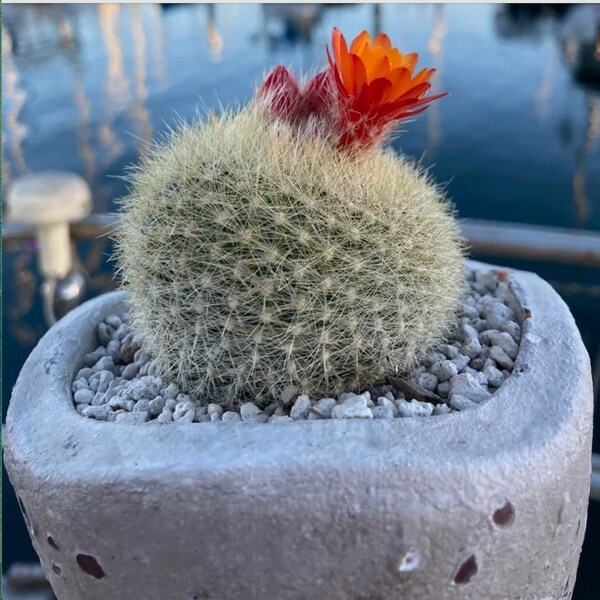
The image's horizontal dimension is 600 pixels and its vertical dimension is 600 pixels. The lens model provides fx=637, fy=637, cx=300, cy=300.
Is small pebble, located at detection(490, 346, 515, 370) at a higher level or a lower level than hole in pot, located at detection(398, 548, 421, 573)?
higher

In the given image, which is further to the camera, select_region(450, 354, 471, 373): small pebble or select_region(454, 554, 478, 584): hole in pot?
select_region(450, 354, 471, 373): small pebble

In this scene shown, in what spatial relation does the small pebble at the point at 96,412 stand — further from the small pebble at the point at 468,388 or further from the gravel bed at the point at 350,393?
the small pebble at the point at 468,388

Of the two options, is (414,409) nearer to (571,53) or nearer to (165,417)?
(165,417)

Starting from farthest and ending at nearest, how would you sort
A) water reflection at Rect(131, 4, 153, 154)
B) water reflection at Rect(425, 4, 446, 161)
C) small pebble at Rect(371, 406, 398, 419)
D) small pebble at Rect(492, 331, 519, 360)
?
water reflection at Rect(131, 4, 153, 154)
water reflection at Rect(425, 4, 446, 161)
small pebble at Rect(492, 331, 519, 360)
small pebble at Rect(371, 406, 398, 419)

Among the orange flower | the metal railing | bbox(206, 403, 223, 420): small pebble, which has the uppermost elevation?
the orange flower

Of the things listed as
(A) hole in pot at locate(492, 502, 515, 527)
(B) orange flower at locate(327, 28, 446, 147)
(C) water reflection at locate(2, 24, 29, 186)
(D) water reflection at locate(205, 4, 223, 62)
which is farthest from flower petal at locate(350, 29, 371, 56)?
(D) water reflection at locate(205, 4, 223, 62)

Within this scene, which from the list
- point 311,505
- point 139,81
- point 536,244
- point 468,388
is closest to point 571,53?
point 139,81

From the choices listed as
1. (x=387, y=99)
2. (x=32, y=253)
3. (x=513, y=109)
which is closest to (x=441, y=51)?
(x=513, y=109)

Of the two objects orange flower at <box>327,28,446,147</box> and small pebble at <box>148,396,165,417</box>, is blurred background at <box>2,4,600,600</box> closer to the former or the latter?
small pebble at <box>148,396,165,417</box>
